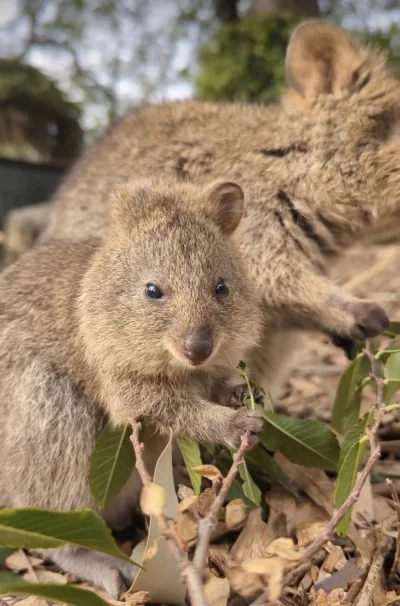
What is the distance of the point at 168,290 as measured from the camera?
226 cm

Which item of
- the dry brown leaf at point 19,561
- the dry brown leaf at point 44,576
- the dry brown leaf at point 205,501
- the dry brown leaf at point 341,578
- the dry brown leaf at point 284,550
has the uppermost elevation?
the dry brown leaf at point 284,550

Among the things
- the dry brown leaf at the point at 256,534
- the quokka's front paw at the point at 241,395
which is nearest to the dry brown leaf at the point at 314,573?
the dry brown leaf at the point at 256,534

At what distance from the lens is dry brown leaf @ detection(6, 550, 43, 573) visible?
8.57ft

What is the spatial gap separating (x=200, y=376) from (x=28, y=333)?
77cm

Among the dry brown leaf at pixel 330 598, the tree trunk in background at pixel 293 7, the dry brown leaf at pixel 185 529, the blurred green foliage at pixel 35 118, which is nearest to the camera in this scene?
the dry brown leaf at pixel 185 529

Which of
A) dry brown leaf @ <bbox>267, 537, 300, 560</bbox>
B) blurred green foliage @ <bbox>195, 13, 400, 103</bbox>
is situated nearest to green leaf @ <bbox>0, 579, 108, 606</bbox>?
dry brown leaf @ <bbox>267, 537, 300, 560</bbox>

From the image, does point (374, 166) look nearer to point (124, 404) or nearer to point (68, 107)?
point (124, 404)

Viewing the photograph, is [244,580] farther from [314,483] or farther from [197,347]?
[314,483]

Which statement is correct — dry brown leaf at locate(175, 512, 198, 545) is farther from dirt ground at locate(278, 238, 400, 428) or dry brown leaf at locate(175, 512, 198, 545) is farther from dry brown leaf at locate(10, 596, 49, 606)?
dirt ground at locate(278, 238, 400, 428)

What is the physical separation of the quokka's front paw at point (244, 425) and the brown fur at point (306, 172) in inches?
38.0

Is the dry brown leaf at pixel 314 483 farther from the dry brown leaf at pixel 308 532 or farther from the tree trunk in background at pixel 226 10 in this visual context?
the tree trunk in background at pixel 226 10

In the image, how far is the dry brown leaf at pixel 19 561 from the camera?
2613 millimetres

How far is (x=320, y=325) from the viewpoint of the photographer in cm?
314

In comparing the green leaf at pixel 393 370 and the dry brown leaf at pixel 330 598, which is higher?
the green leaf at pixel 393 370
